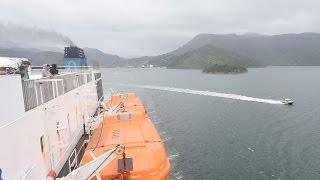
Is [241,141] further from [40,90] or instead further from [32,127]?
[32,127]

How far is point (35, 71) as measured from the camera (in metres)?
26.7

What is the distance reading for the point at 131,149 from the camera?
12.3 meters

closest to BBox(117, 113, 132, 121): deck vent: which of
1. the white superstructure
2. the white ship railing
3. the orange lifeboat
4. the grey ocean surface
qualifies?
the orange lifeboat

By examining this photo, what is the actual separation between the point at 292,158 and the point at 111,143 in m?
23.1

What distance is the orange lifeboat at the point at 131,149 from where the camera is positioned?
11066 millimetres

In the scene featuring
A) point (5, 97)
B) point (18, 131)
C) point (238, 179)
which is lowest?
point (238, 179)

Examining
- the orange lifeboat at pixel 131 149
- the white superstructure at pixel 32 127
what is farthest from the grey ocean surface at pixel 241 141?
the white superstructure at pixel 32 127

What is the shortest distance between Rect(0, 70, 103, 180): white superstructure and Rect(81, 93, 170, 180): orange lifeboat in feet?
5.57

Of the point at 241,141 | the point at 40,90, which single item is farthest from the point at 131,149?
the point at 241,141

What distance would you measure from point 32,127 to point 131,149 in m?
3.90

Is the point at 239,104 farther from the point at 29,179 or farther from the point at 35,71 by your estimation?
the point at 29,179

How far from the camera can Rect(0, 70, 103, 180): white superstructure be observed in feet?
27.7

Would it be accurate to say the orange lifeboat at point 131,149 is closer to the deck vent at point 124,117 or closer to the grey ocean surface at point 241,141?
the deck vent at point 124,117

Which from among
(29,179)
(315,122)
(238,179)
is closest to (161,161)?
(29,179)
